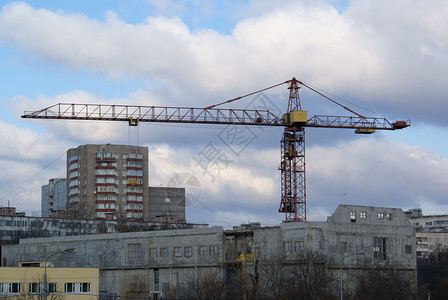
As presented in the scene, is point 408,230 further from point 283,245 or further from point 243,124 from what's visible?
point 243,124

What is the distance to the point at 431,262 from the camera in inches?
6348

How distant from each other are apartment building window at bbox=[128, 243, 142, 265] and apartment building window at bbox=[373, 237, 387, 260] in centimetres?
3271

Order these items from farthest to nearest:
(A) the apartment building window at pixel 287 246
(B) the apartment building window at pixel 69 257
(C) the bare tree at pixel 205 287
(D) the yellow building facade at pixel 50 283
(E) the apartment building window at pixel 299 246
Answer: (B) the apartment building window at pixel 69 257
(A) the apartment building window at pixel 287 246
(E) the apartment building window at pixel 299 246
(D) the yellow building facade at pixel 50 283
(C) the bare tree at pixel 205 287

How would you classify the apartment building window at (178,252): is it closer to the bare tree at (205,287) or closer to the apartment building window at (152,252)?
the apartment building window at (152,252)

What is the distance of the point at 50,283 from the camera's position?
8831 centimetres

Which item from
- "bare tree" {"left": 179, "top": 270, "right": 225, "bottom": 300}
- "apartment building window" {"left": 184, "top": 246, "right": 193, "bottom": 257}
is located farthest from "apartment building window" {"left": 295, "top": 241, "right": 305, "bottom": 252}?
"apartment building window" {"left": 184, "top": 246, "right": 193, "bottom": 257}

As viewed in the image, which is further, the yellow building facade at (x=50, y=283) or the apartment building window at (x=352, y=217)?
the apartment building window at (x=352, y=217)

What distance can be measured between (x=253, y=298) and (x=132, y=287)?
71.6 ft

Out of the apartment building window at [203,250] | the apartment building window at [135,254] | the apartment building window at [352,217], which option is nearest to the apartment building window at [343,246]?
the apartment building window at [352,217]

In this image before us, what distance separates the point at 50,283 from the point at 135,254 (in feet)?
58.7

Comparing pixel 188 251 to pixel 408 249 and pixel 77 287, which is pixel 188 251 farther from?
pixel 408 249

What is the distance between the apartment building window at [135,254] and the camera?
104 m

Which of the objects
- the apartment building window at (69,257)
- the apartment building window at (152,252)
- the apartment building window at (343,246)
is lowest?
the apartment building window at (69,257)

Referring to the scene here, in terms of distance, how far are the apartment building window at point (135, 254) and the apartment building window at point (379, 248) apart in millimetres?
32707
